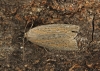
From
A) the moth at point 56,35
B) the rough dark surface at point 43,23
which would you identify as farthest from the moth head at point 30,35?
the rough dark surface at point 43,23

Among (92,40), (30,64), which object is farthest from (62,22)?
(30,64)

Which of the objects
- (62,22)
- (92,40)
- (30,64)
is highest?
(62,22)

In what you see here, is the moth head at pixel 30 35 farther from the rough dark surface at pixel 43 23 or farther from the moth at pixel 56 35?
the rough dark surface at pixel 43 23

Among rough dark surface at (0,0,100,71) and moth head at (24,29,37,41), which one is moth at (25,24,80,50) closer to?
moth head at (24,29,37,41)

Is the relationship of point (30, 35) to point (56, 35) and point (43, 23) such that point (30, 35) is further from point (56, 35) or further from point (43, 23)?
point (56, 35)

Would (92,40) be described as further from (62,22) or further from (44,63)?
(44,63)

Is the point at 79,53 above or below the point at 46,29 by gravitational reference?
Answer: below
